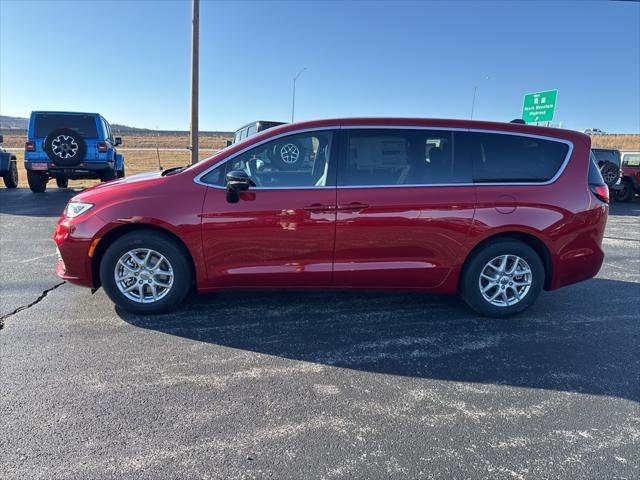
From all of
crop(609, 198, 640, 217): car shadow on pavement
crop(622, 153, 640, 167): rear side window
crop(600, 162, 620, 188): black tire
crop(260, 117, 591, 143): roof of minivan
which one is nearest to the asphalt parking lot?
crop(260, 117, 591, 143): roof of minivan

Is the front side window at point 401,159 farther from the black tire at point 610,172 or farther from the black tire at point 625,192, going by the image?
the black tire at point 625,192

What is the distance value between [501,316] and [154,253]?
10.9 feet

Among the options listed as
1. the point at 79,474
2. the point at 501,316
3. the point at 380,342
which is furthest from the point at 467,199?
the point at 79,474

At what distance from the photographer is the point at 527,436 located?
244cm

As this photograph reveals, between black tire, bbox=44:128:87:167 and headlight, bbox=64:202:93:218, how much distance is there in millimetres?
7656

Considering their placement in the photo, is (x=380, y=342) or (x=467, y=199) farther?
(x=467, y=199)

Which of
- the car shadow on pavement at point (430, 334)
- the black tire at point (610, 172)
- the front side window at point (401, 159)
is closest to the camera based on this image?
the car shadow on pavement at point (430, 334)

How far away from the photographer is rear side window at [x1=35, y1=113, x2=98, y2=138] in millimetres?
10985

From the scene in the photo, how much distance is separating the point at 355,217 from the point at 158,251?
69.9 inches

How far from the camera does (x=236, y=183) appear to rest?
3.55 m

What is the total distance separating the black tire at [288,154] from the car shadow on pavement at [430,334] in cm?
140

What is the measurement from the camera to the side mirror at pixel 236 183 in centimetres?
355

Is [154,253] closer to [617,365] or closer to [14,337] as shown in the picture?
[14,337]

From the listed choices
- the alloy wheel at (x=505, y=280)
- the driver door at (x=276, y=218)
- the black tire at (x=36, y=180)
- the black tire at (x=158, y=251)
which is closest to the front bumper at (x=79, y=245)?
the black tire at (x=158, y=251)
